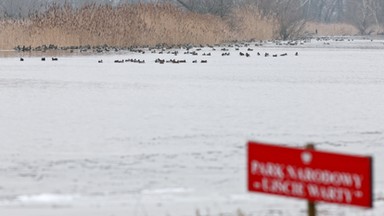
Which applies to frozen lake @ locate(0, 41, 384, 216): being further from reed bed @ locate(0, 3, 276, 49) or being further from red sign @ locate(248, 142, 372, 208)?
reed bed @ locate(0, 3, 276, 49)

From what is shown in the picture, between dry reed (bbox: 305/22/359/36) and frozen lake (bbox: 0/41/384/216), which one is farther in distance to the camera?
dry reed (bbox: 305/22/359/36)

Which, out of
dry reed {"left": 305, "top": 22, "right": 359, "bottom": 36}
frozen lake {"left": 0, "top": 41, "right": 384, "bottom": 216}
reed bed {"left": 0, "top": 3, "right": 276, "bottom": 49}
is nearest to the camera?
frozen lake {"left": 0, "top": 41, "right": 384, "bottom": 216}

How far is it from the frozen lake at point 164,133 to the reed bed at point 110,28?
1453 cm

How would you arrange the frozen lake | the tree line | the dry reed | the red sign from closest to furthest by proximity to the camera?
the red sign
the frozen lake
the tree line
the dry reed

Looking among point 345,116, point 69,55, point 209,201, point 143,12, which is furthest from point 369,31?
point 209,201

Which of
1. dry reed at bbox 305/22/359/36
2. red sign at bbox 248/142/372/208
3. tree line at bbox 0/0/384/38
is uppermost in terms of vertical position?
red sign at bbox 248/142/372/208

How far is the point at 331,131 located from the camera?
45.9 feet

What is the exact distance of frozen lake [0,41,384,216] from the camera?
887 centimetres

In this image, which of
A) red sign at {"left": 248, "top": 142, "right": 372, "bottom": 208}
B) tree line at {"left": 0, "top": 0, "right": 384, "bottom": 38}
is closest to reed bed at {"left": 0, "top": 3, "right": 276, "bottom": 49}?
tree line at {"left": 0, "top": 0, "right": 384, "bottom": 38}

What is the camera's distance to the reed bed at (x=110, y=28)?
138ft

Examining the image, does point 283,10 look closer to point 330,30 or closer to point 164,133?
point 330,30

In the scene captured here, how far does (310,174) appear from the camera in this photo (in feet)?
19.2

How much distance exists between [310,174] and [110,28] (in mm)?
39474

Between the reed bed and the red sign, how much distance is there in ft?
119
